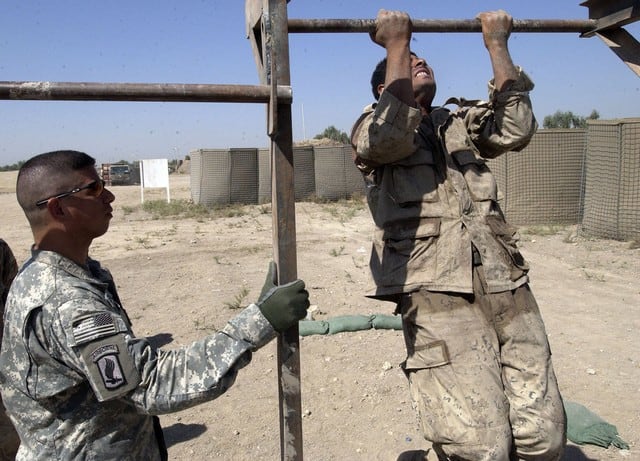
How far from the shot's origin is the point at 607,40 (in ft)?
8.34

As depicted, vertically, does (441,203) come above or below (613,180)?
above

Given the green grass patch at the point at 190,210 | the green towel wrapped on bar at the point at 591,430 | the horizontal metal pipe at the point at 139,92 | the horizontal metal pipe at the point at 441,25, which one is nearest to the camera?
the horizontal metal pipe at the point at 139,92

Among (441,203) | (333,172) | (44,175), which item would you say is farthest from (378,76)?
(333,172)

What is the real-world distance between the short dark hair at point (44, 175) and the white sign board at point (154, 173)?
19.2 m

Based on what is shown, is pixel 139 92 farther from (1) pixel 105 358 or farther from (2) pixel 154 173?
(2) pixel 154 173

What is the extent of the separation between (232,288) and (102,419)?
216 inches

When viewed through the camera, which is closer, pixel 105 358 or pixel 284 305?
pixel 105 358

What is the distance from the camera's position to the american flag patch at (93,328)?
1.48m

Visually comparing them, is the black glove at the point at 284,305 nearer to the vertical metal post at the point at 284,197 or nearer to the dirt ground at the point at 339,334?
the vertical metal post at the point at 284,197

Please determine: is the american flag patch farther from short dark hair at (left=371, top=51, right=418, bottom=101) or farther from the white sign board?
the white sign board

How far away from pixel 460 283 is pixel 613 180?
8518 millimetres

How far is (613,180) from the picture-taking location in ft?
31.3

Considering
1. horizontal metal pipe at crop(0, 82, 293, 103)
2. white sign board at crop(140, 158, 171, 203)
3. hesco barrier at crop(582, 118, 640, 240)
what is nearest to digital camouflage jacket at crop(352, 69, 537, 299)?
horizontal metal pipe at crop(0, 82, 293, 103)

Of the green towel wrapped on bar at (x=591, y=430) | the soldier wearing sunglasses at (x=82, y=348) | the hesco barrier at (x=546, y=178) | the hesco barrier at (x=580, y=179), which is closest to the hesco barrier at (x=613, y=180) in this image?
A: the hesco barrier at (x=580, y=179)
